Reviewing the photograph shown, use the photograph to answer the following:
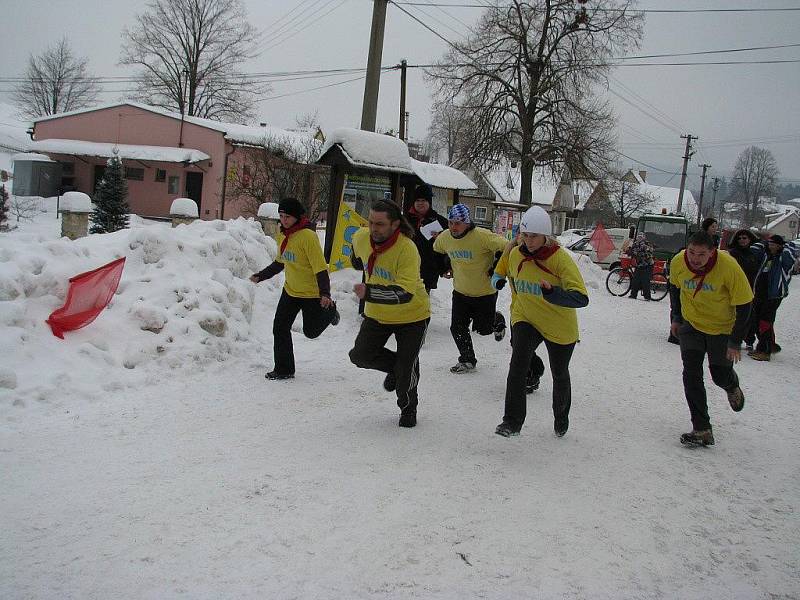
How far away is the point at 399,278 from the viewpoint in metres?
4.81

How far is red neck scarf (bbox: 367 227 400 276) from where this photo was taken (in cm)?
486

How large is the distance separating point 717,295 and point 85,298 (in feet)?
18.0

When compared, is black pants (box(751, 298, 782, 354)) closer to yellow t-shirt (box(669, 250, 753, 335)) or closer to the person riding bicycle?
yellow t-shirt (box(669, 250, 753, 335))

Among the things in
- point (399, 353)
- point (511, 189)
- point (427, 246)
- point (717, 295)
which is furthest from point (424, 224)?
point (511, 189)

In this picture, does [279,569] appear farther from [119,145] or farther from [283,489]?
[119,145]

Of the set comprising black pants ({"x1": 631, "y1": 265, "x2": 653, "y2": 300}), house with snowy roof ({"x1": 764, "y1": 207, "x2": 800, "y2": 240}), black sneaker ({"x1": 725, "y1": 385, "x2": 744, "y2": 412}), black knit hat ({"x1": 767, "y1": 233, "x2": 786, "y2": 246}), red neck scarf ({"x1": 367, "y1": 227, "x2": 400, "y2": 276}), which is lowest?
black sneaker ({"x1": 725, "y1": 385, "x2": 744, "y2": 412})

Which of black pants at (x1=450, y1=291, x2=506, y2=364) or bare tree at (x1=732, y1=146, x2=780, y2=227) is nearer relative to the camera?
black pants at (x1=450, y1=291, x2=506, y2=364)

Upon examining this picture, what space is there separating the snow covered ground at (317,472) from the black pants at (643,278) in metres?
8.35

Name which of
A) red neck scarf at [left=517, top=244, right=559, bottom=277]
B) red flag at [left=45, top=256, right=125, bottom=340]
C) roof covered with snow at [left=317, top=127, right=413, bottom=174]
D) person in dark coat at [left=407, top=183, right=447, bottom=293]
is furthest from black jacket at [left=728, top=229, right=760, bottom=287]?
red flag at [left=45, top=256, right=125, bottom=340]

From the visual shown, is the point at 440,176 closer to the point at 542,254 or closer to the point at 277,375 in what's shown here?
the point at 277,375

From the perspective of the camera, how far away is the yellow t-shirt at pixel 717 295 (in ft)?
16.3

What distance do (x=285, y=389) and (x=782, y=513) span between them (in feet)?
12.9

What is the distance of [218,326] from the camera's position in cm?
671

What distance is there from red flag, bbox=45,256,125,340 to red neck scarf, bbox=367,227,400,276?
9.42 ft
